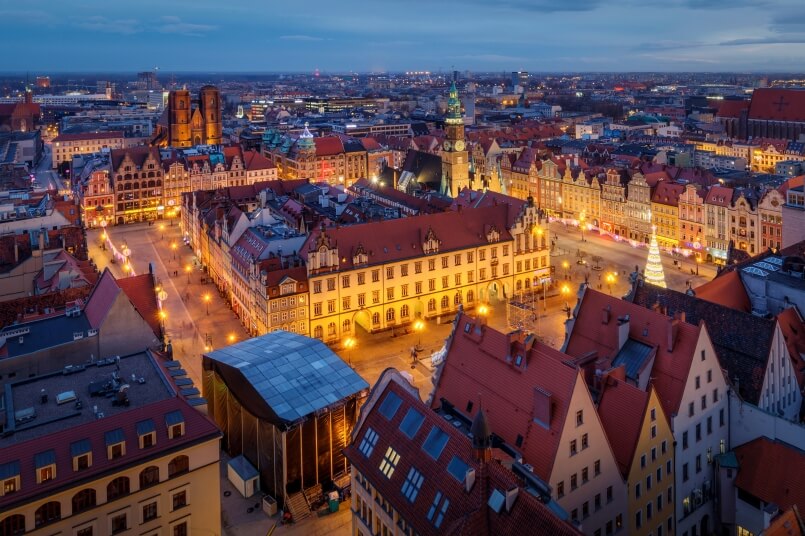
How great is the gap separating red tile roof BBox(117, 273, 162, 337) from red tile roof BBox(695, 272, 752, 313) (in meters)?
44.1

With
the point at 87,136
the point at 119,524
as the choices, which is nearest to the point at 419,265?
the point at 119,524

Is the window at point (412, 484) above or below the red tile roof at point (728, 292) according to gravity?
below

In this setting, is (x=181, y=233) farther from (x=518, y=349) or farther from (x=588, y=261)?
(x=518, y=349)

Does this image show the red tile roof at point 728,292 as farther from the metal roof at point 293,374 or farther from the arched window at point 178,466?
the arched window at point 178,466

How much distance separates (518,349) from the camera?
38219 millimetres

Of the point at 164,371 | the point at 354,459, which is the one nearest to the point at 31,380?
the point at 164,371

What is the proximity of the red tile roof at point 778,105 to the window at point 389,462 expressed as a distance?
616 ft

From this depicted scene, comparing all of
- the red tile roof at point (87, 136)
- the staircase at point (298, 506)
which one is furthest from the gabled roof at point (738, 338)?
the red tile roof at point (87, 136)

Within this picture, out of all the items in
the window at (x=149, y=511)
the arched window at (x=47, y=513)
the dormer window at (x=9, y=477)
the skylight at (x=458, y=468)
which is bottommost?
the window at (x=149, y=511)

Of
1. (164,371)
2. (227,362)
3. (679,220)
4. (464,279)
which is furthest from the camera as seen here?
(679,220)

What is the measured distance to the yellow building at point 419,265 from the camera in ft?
239

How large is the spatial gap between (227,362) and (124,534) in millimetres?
15508

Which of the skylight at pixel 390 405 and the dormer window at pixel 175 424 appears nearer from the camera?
the skylight at pixel 390 405

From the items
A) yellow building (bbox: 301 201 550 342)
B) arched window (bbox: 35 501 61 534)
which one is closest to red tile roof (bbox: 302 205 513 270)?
yellow building (bbox: 301 201 550 342)
